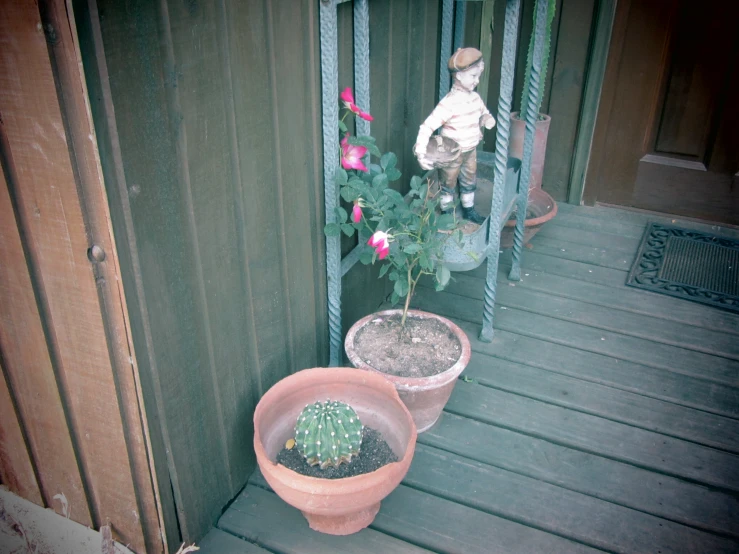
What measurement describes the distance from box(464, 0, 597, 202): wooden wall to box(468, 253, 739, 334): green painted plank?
0.71 meters

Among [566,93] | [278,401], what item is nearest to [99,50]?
[278,401]

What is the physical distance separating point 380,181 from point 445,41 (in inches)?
44.4

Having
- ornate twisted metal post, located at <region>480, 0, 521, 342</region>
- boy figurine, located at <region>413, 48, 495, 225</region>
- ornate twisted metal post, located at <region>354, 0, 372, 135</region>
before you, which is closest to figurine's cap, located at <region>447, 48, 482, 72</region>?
boy figurine, located at <region>413, 48, 495, 225</region>

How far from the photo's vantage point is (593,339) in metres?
2.56

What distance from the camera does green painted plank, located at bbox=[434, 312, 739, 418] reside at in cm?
225

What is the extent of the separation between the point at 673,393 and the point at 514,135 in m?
1.47

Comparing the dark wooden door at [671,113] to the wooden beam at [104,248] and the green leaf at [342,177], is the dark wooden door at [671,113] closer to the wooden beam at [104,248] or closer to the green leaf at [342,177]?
the green leaf at [342,177]

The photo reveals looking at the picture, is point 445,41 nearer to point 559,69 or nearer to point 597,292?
point 559,69

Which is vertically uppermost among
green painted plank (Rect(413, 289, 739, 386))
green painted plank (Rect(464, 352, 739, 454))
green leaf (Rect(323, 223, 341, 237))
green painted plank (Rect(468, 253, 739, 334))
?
green leaf (Rect(323, 223, 341, 237))

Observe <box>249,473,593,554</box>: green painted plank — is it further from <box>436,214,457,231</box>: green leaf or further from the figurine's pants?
the figurine's pants

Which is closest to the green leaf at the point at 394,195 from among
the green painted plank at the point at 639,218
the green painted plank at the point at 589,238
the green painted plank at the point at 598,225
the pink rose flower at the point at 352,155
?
the pink rose flower at the point at 352,155

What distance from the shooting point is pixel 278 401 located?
6.07 feet

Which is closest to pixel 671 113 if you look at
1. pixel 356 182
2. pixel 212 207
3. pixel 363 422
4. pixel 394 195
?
pixel 394 195

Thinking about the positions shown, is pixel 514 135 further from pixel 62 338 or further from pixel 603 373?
pixel 62 338
